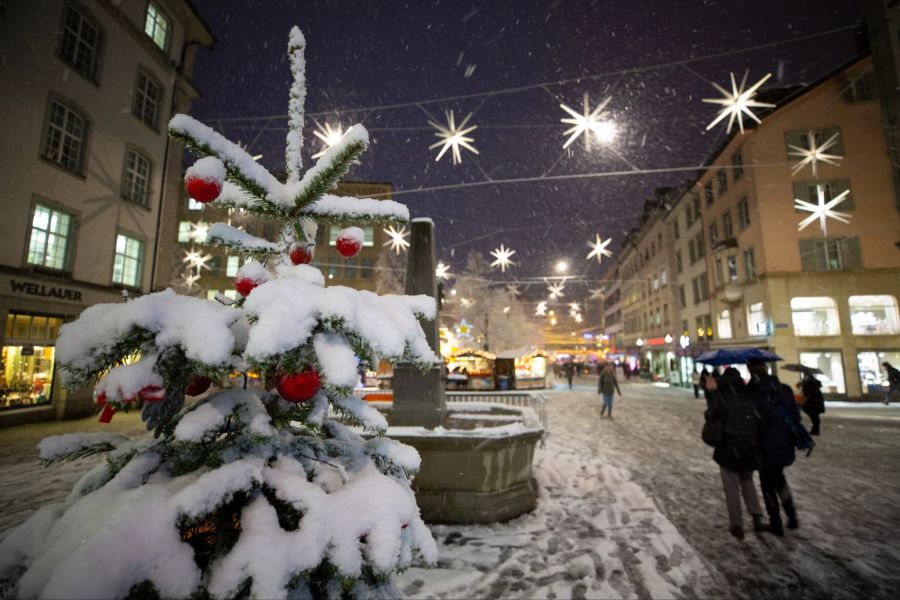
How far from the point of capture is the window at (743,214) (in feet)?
79.0

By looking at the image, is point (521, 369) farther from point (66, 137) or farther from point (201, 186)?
point (201, 186)

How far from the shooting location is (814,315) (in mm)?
21641

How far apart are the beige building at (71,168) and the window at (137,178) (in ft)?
0.14

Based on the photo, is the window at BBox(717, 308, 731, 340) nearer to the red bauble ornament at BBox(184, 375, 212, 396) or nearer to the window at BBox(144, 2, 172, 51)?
the red bauble ornament at BBox(184, 375, 212, 396)

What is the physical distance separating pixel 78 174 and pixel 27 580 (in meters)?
17.9

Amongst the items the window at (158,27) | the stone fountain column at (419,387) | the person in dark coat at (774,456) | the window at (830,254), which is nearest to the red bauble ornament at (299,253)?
the stone fountain column at (419,387)

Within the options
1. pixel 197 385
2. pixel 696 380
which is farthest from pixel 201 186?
pixel 696 380

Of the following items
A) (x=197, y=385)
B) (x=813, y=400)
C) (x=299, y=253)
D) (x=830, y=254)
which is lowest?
(x=813, y=400)

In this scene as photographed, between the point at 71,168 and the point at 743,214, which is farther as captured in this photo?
the point at 743,214

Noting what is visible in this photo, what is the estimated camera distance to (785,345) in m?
21.4

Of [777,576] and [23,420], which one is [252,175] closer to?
[777,576]

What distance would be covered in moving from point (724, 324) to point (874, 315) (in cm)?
726

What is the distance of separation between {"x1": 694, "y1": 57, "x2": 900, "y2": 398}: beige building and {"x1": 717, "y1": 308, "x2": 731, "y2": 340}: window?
10.5 feet

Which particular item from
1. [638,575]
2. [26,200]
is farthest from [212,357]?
[26,200]
